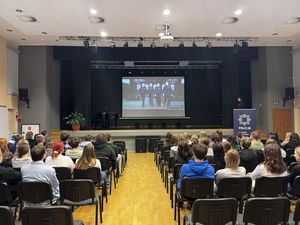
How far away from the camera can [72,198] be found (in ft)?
12.5

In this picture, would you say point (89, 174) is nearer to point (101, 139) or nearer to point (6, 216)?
point (101, 139)

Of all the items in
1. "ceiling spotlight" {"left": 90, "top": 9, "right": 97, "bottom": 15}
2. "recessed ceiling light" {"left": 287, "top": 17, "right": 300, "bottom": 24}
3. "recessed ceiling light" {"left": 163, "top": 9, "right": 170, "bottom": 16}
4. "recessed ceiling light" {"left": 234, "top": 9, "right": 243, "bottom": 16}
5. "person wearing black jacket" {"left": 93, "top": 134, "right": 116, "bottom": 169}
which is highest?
"ceiling spotlight" {"left": 90, "top": 9, "right": 97, "bottom": 15}

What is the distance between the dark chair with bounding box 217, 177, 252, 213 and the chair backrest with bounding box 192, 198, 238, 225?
1090 millimetres

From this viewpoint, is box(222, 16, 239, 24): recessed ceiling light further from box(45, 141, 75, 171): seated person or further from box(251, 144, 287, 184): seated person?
box(45, 141, 75, 171): seated person

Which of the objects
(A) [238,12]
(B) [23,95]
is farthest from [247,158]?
(B) [23,95]

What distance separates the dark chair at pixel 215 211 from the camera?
2.65 metres

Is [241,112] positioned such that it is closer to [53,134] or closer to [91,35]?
[91,35]

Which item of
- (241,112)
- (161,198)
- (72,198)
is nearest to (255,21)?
(241,112)

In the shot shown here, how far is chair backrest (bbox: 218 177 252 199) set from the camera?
3809mm

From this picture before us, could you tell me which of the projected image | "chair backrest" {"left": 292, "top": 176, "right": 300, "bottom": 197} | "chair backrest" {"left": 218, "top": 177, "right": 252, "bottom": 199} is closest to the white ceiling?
"chair backrest" {"left": 292, "top": 176, "right": 300, "bottom": 197}

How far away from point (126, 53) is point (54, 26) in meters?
4.70

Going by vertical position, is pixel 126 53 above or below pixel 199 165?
above

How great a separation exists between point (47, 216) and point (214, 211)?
150 cm

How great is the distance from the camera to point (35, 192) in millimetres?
3578
